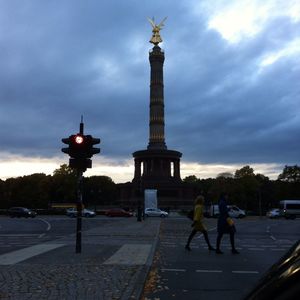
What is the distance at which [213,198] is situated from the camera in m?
116

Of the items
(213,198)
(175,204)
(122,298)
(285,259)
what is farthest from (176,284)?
(213,198)

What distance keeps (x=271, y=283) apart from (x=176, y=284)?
8906mm

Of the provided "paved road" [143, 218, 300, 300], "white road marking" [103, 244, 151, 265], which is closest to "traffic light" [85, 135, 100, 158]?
"white road marking" [103, 244, 151, 265]

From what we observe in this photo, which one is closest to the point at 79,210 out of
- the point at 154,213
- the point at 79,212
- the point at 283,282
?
the point at 79,212

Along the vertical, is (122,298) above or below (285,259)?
below

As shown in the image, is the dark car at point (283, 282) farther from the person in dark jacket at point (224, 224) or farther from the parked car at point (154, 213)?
the parked car at point (154, 213)

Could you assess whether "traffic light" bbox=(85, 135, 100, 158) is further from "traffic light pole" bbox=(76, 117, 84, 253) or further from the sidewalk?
the sidewalk

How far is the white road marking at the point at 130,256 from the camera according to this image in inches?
497

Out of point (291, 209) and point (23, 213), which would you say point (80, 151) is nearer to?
point (23, 213)

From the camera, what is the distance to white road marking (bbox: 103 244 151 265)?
497 inches

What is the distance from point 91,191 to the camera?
12281 centimetres

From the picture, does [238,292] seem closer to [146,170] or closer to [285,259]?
[285,259]

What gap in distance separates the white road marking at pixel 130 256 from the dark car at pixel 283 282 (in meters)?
11.2

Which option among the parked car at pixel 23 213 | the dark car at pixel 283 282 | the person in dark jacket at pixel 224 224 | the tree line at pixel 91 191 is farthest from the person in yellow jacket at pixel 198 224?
the tree line at pixel 91 191
